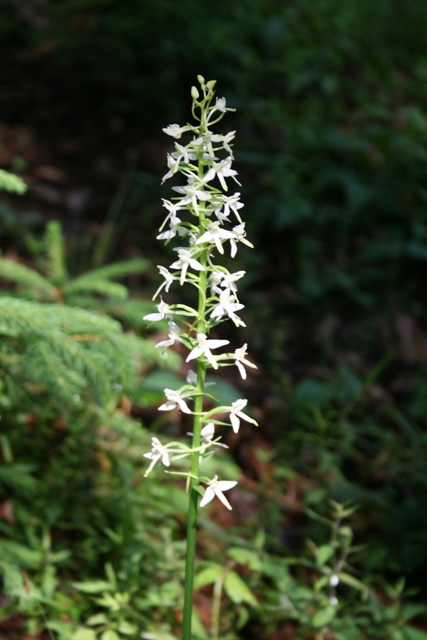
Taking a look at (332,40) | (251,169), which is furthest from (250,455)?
(332,40)

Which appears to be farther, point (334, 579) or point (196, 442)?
point (334, 579)

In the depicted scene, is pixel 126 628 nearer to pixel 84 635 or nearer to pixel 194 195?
pixel 84 635

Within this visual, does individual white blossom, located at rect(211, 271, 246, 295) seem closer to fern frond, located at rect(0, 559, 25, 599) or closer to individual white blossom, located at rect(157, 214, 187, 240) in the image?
individual white blossom, located at rect(157, 214, 187, 240)

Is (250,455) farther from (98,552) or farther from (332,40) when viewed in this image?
(332,40)

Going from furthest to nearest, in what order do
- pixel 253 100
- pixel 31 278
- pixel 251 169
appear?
pixel 253 100 < pixel 251 169 < pixel 31 278

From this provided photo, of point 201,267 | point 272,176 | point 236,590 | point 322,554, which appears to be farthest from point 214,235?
point 272,176

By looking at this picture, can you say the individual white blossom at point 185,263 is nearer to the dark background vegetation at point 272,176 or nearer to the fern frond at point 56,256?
the fern frond at point 56,256

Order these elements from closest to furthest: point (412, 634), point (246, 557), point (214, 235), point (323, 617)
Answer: point (214, 235), point (323, 617), point (412, 634), point (246, 557)
